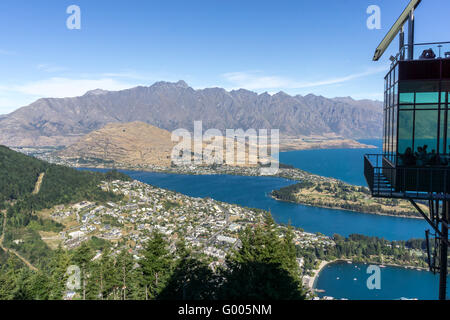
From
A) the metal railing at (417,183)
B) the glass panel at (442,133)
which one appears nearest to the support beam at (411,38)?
the glass panel at (442,133)

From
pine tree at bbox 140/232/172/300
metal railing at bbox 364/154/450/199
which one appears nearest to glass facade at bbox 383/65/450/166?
metal railing at bbox 364/154/450/199

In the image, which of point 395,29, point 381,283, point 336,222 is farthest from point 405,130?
point 336,222

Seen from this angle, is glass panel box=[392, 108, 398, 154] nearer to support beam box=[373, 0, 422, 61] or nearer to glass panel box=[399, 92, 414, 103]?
glass panel box=[399, 92, 414, 103]

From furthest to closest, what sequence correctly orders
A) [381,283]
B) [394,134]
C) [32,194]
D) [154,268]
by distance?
[32,194] → [381,283] → [154,268] → [394,134]

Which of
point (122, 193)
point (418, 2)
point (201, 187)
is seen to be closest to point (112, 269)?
point (418, 2)

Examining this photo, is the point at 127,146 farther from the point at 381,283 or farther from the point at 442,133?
the point at 442,133
